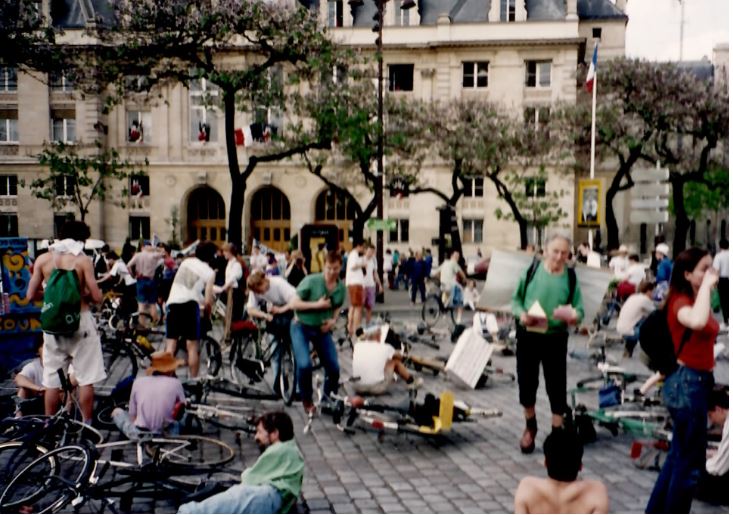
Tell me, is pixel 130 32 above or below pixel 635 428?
above

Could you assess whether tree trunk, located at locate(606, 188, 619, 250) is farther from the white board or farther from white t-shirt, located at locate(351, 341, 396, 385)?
the white board

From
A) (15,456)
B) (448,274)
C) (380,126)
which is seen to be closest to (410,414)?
(15,456)

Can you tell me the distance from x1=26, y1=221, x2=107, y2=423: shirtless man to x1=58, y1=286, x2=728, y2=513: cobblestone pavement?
139cm

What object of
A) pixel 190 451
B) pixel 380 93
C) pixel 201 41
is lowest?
pixel 190 451

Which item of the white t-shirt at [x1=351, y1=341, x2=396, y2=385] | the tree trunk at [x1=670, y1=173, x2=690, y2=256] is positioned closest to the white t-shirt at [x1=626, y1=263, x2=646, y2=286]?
the white t-shirt at [x1=351, y1=341, x2=396, y2=385]

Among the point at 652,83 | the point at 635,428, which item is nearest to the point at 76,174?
the point at 652,83

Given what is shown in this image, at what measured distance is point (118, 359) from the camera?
11.3 m

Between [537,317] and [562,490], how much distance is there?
2.80 metres

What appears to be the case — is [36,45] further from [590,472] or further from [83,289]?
[590,472]

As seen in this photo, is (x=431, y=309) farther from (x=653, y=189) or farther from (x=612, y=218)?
(x=612, y=218)

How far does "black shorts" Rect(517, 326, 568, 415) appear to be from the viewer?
6957 millimetres

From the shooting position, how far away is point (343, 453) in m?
7.30

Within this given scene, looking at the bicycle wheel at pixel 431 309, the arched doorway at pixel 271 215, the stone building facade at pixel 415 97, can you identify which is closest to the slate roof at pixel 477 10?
the stone building facade at pixel 415 97

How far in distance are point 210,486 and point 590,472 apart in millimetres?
3041
